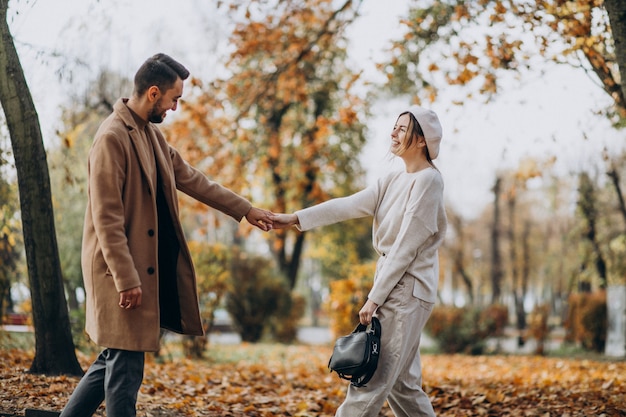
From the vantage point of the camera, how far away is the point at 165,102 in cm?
395

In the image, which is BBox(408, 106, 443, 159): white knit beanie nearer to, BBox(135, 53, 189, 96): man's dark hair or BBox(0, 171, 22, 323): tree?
BBox(135, 53, 189, 96): man's dark hair

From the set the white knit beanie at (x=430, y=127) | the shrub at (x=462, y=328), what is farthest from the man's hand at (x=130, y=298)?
the shrub at (x=462, y=328)

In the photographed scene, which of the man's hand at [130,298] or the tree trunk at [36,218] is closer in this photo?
the man's hand at [130,298]

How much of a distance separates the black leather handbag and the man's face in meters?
1.69

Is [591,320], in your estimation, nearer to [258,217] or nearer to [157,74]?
[258,217]

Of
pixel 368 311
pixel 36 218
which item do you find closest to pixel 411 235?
pixel 368 311

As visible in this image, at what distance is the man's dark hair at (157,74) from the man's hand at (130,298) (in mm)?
1138

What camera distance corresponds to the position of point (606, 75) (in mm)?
7750

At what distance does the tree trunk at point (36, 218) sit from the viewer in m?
Result: 6.00

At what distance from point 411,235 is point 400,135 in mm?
643

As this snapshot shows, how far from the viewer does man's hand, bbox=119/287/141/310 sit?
11.8ft

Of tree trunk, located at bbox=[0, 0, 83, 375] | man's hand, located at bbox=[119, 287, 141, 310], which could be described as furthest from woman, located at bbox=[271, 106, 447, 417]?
tree trunk, located at bbox=[0, 0, 83, 375]

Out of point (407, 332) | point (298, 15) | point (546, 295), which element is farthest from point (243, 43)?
point (546, 295)

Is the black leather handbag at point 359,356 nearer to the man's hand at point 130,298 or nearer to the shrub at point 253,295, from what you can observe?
the man's hand at point 130,298
